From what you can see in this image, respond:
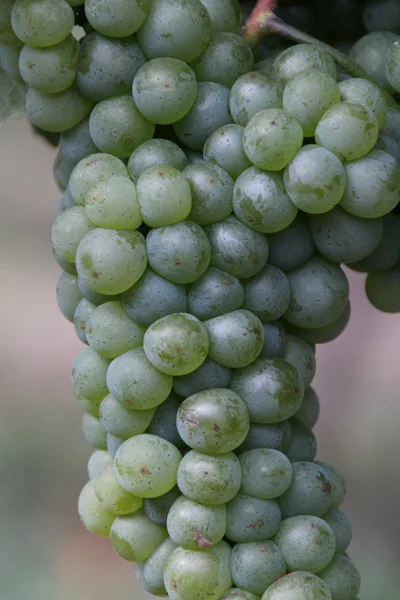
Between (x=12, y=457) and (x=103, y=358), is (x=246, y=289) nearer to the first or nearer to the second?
(x=103, y=358)

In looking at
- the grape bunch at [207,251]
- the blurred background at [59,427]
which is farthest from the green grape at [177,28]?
the blurred background at [59,427]

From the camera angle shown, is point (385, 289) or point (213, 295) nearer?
point (213, 295)

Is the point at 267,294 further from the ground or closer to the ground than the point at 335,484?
further from the ground

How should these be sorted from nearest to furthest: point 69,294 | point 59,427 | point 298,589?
1. point 298,589
2. point 69,294
3. point 59,427


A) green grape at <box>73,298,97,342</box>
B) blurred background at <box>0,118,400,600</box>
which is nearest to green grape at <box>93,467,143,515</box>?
green grape at <box>73,298,97,342</box>

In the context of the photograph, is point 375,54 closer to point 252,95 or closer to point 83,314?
point 252,95

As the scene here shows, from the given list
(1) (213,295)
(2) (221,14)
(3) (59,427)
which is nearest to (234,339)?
(1) (213,295)

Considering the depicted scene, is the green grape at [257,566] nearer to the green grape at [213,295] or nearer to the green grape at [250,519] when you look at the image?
the green grape at [250,519]
